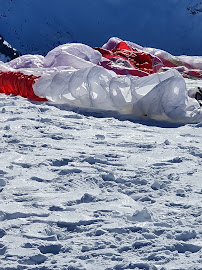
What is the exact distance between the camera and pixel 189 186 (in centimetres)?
210

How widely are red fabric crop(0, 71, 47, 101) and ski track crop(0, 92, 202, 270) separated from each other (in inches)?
35.5

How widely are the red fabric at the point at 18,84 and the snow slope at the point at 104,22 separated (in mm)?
6387

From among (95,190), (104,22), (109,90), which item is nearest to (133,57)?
(109,90)

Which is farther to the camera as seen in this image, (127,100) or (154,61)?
(154,61)

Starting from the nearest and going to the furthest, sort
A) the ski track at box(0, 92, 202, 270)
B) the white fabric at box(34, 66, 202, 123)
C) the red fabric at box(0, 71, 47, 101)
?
the ski track at box(0, 92, 202, 270)
the white fabric at box(34, 66, 202, 123)
the red fabric at box(0, 71, 47, 101)

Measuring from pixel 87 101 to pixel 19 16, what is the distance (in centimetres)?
759

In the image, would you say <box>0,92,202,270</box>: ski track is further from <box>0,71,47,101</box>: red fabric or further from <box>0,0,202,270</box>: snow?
<box>0,71,47,101</box>: red fabric

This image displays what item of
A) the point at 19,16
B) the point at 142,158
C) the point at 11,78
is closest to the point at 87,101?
the point at 11,78

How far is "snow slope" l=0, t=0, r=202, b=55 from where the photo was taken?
10.6 metres

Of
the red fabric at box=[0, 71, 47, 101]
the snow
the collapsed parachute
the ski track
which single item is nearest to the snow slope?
the collapsed parachute

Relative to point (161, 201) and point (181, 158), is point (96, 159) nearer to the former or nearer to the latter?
point (181, 158)

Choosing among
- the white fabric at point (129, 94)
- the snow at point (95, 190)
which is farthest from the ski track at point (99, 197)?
the white fabric at point (129, 94)

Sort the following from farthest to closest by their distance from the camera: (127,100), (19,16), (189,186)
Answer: (19,16) → (127,100) → (189,186)

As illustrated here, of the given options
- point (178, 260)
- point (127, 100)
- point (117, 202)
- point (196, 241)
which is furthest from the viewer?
point (127, 100)
